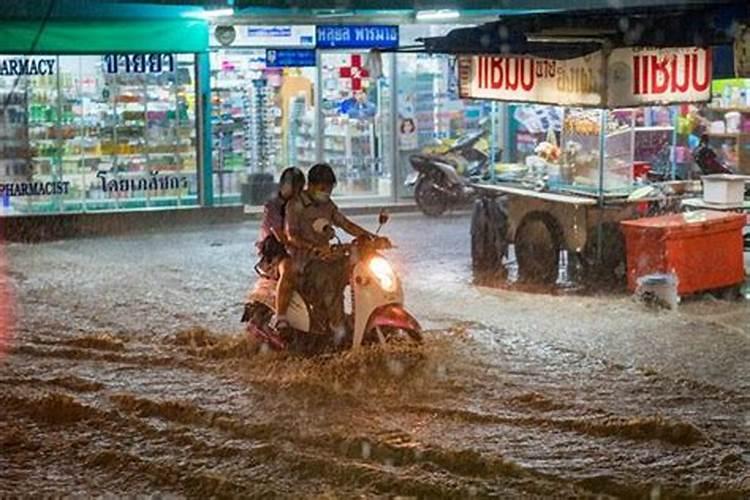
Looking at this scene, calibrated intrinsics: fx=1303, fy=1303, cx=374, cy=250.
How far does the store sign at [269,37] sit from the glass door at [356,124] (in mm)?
675

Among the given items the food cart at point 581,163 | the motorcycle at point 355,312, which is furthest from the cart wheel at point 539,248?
the motorcycle at point 355,312

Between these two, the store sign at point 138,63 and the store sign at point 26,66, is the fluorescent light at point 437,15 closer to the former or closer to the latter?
the store sign at point 138,63

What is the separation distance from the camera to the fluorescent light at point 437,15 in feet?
69.3

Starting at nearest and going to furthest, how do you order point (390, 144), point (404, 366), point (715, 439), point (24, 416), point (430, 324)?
point (715, 439) < point (24, 416) < point (404, 366) < point (430, 324) < point (390, 144)

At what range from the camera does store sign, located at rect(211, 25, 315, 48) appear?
66.9 ft

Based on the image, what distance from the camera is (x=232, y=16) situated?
20094mm

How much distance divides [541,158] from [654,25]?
98.4 inches

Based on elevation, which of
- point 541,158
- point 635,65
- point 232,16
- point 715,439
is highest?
point 232,16

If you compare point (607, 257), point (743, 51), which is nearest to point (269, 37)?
point (607, 257)

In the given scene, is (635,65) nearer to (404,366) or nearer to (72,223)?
(404,366)

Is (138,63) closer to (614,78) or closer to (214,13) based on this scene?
(214,13)

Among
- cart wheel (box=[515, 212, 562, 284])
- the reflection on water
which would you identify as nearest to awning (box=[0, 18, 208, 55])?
cart wheel (box=[515, 212, 562, 284])

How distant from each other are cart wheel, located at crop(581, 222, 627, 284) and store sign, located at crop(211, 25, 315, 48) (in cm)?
807

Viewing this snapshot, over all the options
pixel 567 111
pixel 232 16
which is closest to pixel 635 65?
pixel 567 111
